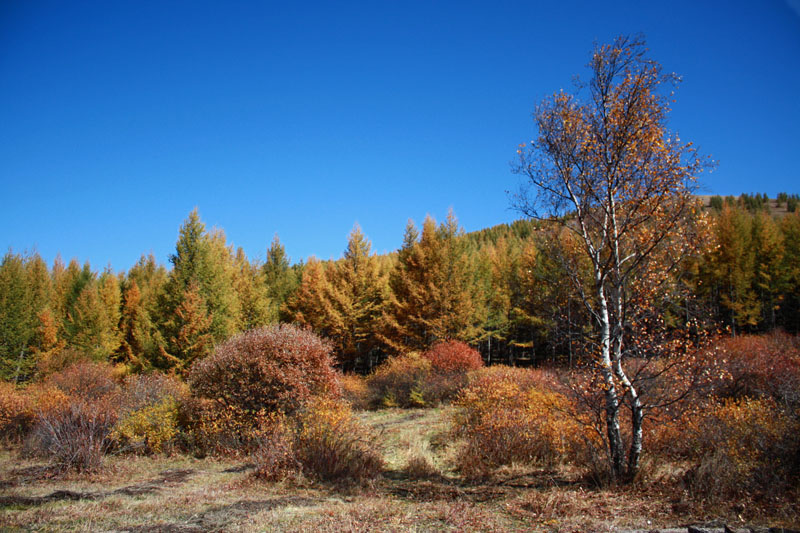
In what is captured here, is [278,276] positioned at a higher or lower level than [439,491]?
higher

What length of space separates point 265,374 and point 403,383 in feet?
31.8

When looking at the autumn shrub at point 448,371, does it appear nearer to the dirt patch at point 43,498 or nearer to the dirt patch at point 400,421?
the dirt patch at point 400,421

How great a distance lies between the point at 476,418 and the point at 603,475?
388 centimetres

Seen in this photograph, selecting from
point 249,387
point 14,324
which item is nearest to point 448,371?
point 249,387

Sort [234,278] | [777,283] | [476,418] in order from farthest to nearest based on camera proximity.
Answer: [777,283] < [234,278] < [476,418]

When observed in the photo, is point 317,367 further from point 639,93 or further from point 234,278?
point 234,278

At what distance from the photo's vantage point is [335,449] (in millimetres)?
8344

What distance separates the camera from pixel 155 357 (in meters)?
19.5

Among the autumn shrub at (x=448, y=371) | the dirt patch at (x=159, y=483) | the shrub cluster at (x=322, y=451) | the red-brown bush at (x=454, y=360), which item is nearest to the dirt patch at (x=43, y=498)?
the dirt patch at (x=159, y=483)

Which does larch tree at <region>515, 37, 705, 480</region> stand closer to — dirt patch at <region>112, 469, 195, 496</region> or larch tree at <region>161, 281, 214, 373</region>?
dirt patch at <region>112, 469, 195, 496</region>

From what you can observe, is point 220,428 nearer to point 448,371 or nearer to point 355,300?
point 448,371

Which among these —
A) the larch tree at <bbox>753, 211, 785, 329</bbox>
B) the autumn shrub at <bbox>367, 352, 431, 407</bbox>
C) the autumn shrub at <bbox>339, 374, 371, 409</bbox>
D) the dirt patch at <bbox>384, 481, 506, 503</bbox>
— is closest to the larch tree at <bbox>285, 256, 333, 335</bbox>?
the autumn shrub at <bbox>339, 374, 371, 409</bbox>

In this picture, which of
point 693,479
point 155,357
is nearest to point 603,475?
point 693,479

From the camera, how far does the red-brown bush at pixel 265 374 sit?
424 inches
